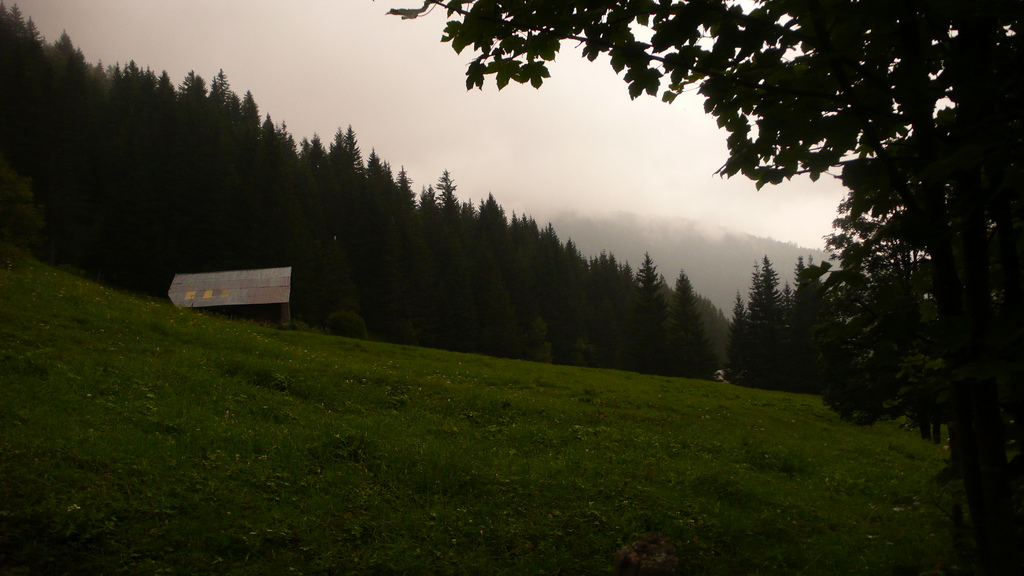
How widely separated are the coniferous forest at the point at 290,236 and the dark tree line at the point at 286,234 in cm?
21

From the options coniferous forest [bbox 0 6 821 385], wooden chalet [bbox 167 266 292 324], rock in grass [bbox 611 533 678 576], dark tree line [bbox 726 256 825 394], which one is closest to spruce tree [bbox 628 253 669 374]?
coniferous forest [bbox 0 6 821 385]

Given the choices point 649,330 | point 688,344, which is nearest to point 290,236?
point 649,330

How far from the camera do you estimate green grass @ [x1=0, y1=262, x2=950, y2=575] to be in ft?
20.8

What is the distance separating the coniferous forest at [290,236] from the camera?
2388 inches

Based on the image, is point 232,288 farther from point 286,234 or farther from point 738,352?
point 738,352

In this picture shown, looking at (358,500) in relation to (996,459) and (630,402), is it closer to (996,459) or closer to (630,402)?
(996,459)

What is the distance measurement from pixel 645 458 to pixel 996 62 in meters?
10.9

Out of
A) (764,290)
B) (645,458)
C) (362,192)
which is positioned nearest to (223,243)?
(362,192)

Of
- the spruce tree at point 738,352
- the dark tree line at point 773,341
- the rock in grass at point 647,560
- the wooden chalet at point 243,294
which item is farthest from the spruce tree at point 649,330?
the rock in grass at point 647,560

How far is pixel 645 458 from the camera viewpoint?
39.8 feet

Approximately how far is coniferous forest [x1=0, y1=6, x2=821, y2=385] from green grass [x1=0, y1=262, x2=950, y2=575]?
128ft

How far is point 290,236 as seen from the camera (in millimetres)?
65688

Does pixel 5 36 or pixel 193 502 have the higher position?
pixel 5 36

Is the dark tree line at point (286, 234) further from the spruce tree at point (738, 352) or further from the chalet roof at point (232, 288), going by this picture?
the chalet roof at point (232, 288)
